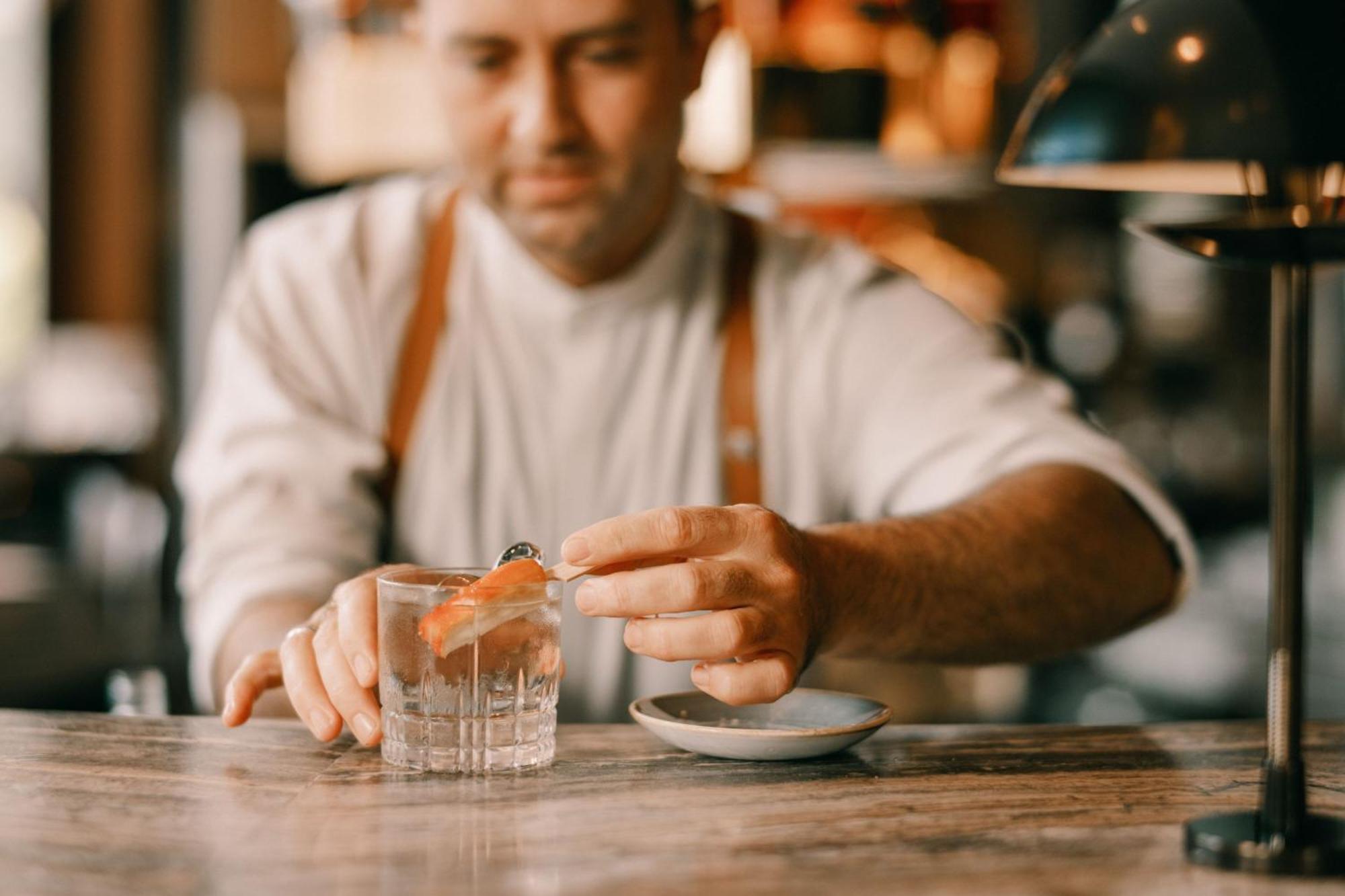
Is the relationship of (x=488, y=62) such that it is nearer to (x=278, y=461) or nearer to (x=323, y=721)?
(x=278, y=461)

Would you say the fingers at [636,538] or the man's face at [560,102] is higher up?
the man's face at [560,102]

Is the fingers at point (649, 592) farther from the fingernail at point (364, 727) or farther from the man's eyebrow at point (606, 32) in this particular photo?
the man's eyebrow at point (606, 32)

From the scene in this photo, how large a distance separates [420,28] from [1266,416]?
7.36ft

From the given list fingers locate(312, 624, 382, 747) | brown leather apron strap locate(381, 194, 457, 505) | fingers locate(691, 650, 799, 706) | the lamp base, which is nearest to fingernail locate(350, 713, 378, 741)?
fingers locate(312, 624, 382, 747)

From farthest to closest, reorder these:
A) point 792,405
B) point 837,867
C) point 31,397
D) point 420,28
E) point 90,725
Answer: point 31,397 → point 792,405 → point 420,28 → point 90,725 → point 837,867

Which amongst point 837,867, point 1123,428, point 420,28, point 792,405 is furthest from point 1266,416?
point 837,867

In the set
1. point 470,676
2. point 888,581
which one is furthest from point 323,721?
point 888,581

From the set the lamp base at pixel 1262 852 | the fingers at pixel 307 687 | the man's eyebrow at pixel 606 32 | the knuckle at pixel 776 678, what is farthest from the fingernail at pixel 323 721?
the man's eyebrow at pixel 606 32

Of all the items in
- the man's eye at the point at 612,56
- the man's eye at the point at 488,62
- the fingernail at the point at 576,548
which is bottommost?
the fingernail at the point at 576,548

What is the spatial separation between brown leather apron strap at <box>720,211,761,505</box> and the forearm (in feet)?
1.89

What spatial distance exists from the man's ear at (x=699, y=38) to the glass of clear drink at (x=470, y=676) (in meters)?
0.96

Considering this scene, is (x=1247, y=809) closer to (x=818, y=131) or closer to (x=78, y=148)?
(x=818, y=131)

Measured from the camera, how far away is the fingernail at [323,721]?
113 cm

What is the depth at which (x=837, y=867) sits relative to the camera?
0.88 metres
